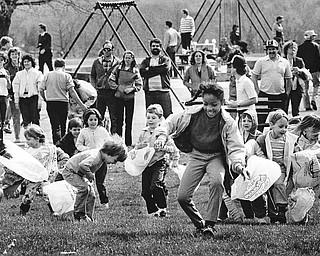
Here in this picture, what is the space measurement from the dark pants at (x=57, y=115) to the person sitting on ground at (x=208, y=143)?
7.22 metres

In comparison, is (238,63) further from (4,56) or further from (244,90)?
(4,56)

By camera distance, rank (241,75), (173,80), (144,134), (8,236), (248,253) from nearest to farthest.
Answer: (248,253) < (8,236) < (144,134) < (241,75) < (173,80)

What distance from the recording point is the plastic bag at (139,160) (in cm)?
1032

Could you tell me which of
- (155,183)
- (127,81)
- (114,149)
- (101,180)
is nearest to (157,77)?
(127,81)

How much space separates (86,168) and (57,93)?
635 cm

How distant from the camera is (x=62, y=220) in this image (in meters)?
9.92

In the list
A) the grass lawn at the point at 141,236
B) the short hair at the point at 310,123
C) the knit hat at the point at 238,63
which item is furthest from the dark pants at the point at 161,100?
the short hair at the point at 310,123

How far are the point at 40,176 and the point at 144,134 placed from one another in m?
1.50

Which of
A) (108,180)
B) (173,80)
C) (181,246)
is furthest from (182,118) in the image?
(173,80)

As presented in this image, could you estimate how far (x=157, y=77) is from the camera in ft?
53.5

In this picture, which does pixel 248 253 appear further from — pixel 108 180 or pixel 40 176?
pixel 108 180

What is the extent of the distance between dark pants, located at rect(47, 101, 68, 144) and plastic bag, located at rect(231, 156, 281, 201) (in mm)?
6806

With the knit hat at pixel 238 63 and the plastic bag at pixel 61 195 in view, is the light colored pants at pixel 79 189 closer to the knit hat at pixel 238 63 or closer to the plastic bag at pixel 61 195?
the plastic bag at pixel 61 195

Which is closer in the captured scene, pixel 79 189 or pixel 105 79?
pixel 79 189
